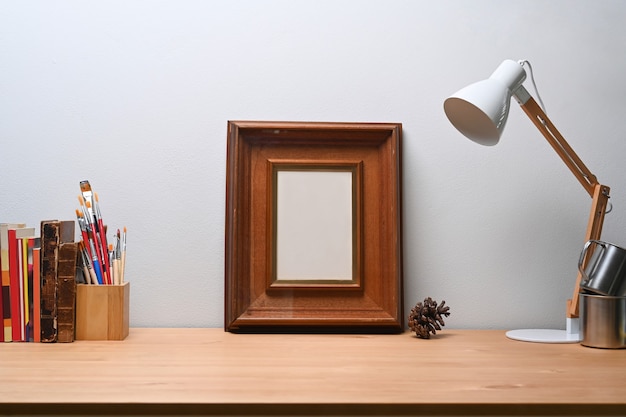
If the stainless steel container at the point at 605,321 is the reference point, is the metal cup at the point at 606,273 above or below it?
above

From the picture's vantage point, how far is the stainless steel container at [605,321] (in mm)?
1130

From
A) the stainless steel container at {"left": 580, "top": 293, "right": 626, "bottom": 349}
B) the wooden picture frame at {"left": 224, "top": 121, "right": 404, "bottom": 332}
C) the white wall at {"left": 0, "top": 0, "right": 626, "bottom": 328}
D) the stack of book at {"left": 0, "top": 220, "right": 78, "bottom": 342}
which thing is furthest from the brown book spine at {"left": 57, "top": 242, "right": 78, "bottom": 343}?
the stainless steel container at {"left": 580, "top": 293, "right": 626, "bottom": 349}

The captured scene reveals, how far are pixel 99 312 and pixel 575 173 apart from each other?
0.93 m

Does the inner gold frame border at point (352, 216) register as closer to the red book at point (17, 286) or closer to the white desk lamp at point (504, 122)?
the white desk lamp at point (504, 122)

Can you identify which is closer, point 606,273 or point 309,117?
point 606,273

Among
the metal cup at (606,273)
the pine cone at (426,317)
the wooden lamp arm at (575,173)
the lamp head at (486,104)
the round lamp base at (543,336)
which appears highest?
the lamp head at (486,104)

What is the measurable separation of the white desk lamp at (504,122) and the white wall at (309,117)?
12cm

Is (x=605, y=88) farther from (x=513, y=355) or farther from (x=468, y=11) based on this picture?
(x=513, y=355)

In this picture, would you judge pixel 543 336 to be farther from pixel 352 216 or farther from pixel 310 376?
pixel 310 376

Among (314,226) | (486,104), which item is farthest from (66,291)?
(486,104)

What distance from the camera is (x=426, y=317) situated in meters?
1.22

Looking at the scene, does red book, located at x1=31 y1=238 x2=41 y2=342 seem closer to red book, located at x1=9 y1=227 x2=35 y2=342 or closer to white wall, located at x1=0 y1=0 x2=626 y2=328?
red book, located at x1=9 y1=227 x2=35 y2=342

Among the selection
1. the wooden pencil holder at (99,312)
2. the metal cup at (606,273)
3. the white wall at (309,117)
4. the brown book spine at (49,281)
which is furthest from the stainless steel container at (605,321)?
the brown book spine at (49,281)

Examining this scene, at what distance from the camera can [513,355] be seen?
3.52ft
